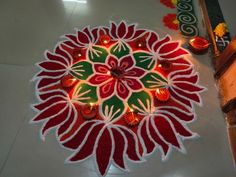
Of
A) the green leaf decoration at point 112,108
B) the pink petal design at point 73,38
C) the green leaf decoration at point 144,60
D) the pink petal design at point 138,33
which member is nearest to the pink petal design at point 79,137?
the green leaf decoration at point 112,108

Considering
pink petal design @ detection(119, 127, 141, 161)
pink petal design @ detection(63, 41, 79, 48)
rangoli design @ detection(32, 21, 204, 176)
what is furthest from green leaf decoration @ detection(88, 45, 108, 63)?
pink petal design @ detection(119, 127, 141, 161)

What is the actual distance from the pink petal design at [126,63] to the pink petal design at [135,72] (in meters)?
0.03

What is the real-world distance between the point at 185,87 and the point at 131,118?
0.41m

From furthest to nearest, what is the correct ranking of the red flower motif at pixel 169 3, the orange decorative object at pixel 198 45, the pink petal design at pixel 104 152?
the red flower motif at pixel 169 3, the orange decorative object at pixel 198 45, the pink petal design at pixel 104 152

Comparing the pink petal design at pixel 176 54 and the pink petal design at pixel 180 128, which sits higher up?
the pink petal design at pixel 176 54

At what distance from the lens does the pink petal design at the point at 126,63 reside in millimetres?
1548

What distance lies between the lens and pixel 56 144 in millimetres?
1221

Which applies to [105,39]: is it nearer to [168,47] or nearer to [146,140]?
[168,47]

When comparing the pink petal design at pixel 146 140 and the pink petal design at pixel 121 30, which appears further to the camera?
the pink petal design at pixel 121 30

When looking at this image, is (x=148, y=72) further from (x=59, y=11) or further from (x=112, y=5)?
(x=59, y=11)

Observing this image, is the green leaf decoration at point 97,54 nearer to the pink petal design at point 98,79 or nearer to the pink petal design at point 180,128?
the pink petal design at point 98,79

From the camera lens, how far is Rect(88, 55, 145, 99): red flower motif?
143cm

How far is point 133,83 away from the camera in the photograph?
1472mm

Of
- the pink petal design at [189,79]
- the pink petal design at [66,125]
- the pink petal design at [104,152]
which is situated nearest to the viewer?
the pink petal design at [104,152]
